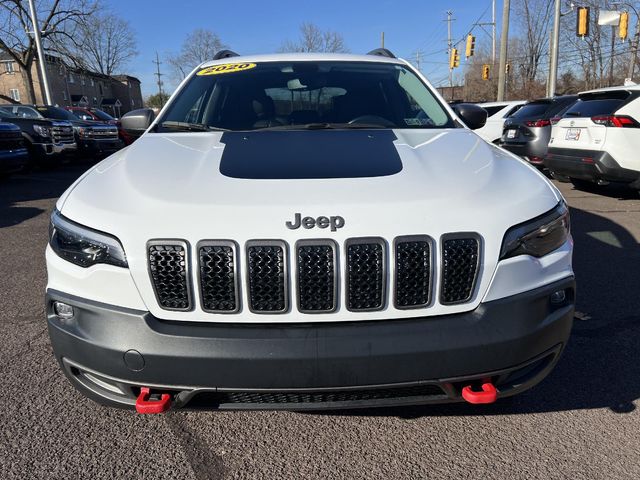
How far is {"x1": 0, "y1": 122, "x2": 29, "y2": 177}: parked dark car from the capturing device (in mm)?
9336

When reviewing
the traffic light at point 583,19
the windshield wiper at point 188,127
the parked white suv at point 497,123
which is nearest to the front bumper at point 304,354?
the windshield wiper at point 188,127

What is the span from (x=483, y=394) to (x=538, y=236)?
626 mm

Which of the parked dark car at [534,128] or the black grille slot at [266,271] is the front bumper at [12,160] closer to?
the black grille slot at [266,271]

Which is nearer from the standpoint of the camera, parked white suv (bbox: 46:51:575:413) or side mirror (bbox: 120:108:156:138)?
parked white suv (bbox: 46:51:575:413)

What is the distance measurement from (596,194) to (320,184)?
304 inches

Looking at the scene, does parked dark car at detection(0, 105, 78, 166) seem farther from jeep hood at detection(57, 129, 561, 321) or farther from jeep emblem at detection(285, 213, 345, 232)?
jeep emblem at detection(285, 213, 345, 232)

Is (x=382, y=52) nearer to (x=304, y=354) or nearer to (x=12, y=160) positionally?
(x=304, y=354)

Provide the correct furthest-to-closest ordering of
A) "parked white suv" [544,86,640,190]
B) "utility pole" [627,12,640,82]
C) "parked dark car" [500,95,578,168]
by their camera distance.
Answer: "utility pole" [627,12,640,82], "parked dark car" [500,95,578,168], "parked white suv" [544,86,640,190]

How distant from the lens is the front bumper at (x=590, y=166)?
681cm

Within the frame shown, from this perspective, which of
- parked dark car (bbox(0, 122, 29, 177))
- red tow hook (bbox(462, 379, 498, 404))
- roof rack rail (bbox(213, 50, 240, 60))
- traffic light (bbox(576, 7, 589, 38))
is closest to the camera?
red tow hook (bbox(462, 379, 498, 404))

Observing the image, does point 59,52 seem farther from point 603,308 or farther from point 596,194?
point 603,308

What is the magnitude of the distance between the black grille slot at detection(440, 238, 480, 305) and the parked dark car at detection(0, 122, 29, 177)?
33.1 ft

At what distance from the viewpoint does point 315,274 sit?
168 cm

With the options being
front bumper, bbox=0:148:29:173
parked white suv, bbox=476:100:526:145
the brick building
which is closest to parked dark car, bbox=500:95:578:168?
parked white suv, bbox=476:100:526:145
